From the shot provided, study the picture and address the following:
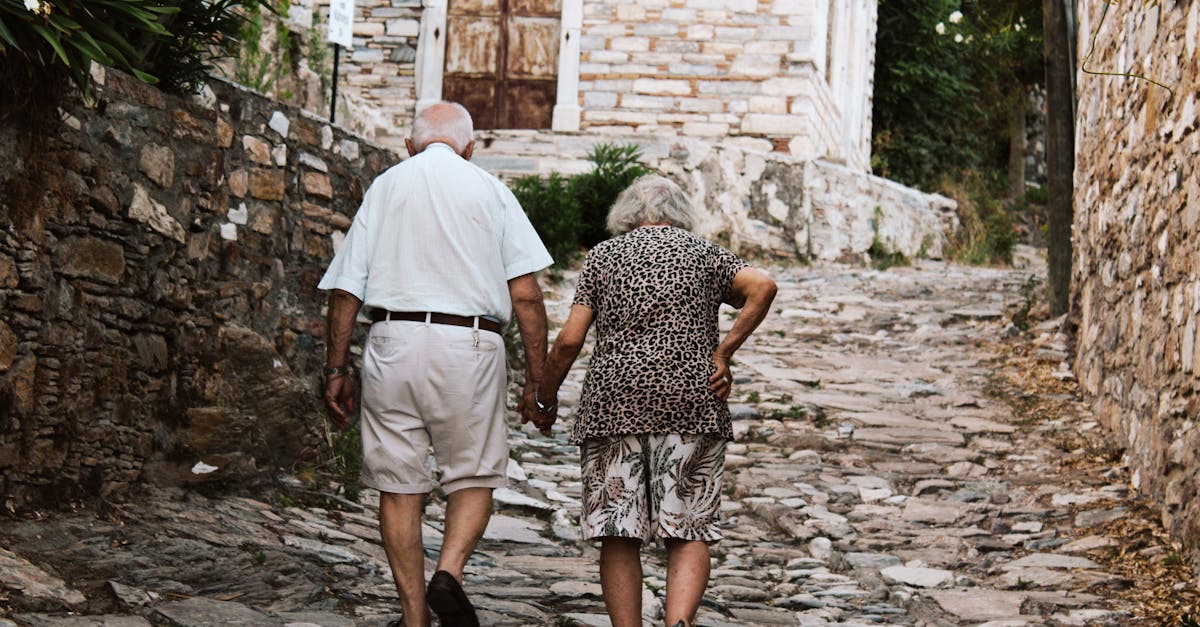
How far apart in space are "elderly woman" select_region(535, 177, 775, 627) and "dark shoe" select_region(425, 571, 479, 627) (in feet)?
1.36

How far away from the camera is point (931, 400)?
27.9ft

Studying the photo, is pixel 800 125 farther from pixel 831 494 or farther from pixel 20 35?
pixel 20 35

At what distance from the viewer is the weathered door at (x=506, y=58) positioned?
14.4 m

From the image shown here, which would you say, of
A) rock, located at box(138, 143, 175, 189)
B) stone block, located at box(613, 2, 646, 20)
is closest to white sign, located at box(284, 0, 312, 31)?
rock, located at box(138, 143, 175, 189)

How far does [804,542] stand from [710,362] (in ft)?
7.08

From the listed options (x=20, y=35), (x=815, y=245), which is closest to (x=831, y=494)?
(x=20, y=35)

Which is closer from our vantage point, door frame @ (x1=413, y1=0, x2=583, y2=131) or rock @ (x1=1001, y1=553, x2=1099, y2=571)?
rock @ (x1=1001, y1=553, x2=1099, y2=571)

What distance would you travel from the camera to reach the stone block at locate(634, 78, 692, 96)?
14.2 metres

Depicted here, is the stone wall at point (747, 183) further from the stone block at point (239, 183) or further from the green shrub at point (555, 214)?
the stone block at point (239, 183)

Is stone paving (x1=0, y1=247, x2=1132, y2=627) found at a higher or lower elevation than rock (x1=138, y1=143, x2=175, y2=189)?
lower

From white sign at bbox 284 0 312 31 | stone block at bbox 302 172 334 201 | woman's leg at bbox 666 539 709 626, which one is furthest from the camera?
white sign at bbox 284 0 312 31

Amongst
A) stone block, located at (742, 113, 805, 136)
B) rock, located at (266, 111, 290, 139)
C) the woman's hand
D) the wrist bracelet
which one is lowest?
the wrist bracelet

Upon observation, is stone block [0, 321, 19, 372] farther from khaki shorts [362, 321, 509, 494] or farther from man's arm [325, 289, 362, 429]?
khaki shorts [362, 321, 509, 494]

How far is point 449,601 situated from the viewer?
146 inches
